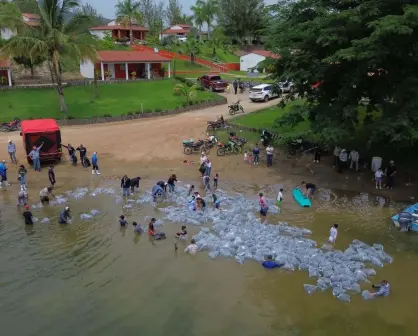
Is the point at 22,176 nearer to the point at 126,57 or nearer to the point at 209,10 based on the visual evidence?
the point at 126,57

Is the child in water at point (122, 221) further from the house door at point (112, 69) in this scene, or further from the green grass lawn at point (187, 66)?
the green grass lawn at point (187, 66)

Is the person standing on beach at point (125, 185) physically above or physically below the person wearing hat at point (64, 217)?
above

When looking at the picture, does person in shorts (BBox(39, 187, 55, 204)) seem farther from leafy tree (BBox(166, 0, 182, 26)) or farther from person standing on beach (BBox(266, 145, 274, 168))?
leafy tree (BBox(166, 0, 182, 26))

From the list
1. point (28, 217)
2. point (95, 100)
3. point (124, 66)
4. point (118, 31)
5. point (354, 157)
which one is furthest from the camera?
point (118, 31)

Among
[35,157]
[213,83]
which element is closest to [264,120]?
[35,157]

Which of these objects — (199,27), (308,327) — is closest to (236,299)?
(308,327)

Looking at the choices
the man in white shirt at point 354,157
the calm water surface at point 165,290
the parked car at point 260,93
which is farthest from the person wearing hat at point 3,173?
the parked car at point 260,93
